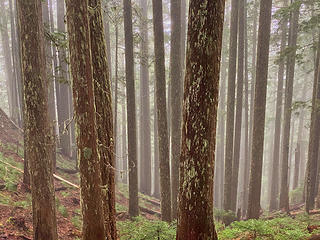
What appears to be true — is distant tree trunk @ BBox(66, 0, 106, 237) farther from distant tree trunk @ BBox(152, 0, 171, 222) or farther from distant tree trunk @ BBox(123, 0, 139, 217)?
distant tree trunk @ BBox(123, 0, 139, 217)

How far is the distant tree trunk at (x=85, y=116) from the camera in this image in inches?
167

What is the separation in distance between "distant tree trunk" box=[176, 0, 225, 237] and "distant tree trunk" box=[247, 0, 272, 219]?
A: 6447 millimetres

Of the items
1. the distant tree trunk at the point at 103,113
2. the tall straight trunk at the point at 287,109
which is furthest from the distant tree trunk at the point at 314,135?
the distant tree trunk at the point at 103,113

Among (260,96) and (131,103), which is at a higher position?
(260,96)

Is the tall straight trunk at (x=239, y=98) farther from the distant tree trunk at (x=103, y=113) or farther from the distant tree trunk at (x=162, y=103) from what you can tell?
the distant tree trunk at (x=103, y=113)

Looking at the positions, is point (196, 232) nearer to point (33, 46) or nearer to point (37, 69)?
point (37, 69)

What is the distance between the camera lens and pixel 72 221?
962 centimetres

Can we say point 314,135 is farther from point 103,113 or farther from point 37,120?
point 37,120

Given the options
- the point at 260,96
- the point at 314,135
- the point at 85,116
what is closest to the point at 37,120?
the point at 85,116

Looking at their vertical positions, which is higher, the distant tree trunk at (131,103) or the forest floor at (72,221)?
the distant tree trunk at (131,103)

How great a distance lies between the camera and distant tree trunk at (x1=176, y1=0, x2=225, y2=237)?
4215 mm

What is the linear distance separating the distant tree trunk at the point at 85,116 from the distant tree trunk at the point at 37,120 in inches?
79.7

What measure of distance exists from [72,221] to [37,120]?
5.59 meters

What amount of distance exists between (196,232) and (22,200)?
26.3 feet
